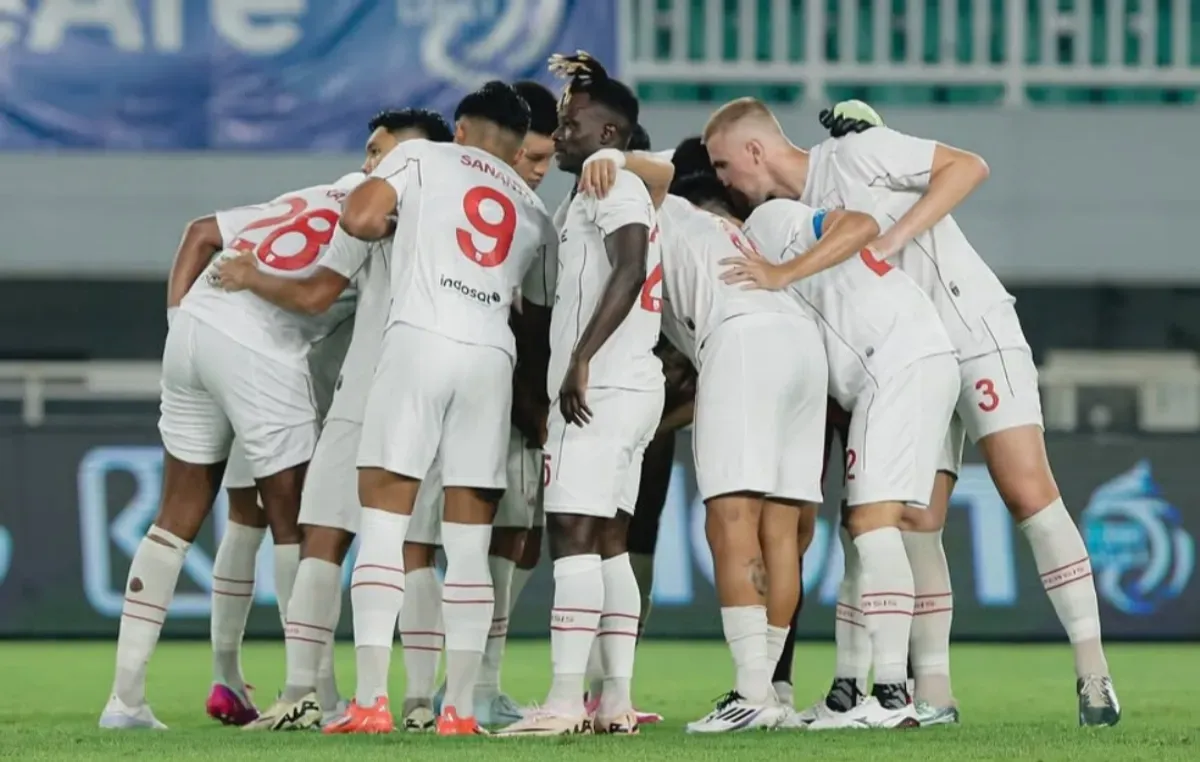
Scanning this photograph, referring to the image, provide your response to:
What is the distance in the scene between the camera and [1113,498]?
40.8 feet

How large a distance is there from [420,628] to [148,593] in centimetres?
103

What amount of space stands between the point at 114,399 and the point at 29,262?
2.14 meters

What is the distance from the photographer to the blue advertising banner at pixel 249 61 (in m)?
16.9

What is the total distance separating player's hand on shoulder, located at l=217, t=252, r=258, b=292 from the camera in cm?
768

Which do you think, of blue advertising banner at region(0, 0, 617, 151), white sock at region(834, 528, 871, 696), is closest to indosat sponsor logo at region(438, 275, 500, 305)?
white sock at region(834, 528, 871, 696)

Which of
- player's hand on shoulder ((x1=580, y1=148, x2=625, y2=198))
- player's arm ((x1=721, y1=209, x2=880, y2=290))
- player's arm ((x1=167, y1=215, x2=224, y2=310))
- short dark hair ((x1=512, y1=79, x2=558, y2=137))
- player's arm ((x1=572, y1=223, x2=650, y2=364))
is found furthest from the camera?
short dark hair ((x1=512, y1=79, x2=558, y2=137))

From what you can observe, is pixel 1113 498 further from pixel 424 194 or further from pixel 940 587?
pixel 424 194

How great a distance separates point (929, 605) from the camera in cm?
764

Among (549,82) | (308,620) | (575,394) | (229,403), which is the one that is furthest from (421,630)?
(549,82)

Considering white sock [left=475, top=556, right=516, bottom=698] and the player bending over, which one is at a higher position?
the player bending over

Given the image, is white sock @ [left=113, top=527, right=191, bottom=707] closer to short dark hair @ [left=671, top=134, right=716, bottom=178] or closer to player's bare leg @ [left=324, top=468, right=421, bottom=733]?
player's bare leg @ [left=324, top=468, right=421, bottom=733]

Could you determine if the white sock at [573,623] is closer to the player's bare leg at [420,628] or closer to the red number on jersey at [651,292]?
the player's bare leg at [420,628]

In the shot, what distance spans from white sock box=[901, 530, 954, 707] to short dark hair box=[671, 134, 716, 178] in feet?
5.68

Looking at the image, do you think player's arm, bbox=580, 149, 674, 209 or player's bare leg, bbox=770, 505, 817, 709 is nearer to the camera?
player's arm, bbox=580, 149, 674, 209
